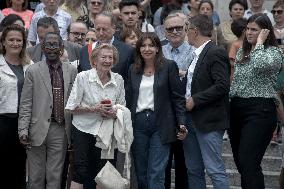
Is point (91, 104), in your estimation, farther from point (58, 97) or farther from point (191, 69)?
point (191, 69)

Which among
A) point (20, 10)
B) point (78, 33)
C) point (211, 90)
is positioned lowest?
point (211, 90)

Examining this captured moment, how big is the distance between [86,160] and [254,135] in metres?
1.83

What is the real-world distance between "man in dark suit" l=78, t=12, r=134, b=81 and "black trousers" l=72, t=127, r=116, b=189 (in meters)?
0.87

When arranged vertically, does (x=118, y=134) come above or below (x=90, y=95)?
below

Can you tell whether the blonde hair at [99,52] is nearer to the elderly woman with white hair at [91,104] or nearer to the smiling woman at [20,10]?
the elderly woman with white hair at [91,104]

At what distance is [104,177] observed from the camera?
752 cm

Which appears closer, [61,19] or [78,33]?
[78,33]

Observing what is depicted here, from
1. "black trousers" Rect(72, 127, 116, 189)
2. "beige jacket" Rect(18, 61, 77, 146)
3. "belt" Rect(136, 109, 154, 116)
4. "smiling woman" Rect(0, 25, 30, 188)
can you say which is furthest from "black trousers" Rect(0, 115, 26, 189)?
"belt" Rect(136, 109, 154, 116)

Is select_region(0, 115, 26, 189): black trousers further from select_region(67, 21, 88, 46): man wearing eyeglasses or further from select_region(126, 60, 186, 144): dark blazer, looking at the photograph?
select_region(67, 21, 88, 46): man wearing eyeglasses

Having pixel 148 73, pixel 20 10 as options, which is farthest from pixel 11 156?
pixel 20 10

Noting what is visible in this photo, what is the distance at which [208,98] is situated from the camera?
25.3 ft

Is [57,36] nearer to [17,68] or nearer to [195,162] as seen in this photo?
[17,68]

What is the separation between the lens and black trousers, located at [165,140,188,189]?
27.3 ft

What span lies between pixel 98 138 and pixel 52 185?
760 mm
